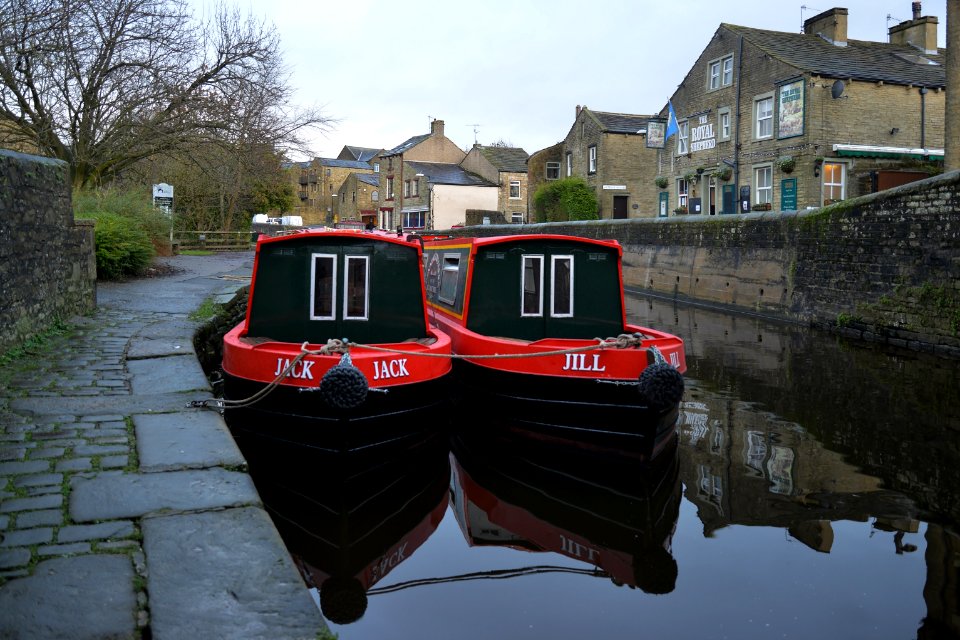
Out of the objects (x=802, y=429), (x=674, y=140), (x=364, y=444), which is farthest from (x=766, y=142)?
(x=364, y=444)

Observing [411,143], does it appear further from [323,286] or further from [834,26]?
[323,286]

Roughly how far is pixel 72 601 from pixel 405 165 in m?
53.6

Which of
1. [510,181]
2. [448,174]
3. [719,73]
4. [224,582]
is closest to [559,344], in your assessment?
[224,582]

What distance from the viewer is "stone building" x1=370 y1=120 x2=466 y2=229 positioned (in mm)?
55469

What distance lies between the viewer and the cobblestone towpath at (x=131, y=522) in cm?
311

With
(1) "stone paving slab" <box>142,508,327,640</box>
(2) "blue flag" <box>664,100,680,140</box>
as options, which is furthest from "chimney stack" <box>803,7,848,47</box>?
(1) "stone paving slab" <box>142,508,327,640</box>

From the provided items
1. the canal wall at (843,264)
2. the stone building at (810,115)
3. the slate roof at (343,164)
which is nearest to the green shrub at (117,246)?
the canal wall at (843,264)

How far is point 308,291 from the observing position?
761cm

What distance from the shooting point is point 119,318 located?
11.2 metres

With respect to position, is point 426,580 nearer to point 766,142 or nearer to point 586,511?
point 586,511

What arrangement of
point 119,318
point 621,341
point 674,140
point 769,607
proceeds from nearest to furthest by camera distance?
point 769,607 < point 621,341 < point 119,318 < point 674,140

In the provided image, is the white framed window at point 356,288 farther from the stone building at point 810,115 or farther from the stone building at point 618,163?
the stone building at point 618,163

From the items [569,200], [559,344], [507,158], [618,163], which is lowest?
[559,344]

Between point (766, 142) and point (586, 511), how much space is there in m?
25.2
